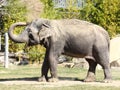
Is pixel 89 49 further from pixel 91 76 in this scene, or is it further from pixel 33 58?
pixel 33 58

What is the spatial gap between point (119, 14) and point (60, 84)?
13.5 metres

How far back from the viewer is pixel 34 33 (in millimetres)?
11867

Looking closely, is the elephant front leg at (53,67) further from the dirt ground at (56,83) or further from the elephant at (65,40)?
the dirt ground at (56,83)

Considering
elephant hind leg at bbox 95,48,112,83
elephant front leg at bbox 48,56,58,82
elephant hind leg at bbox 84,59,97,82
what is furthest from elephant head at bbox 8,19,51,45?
elephant hind leg at bbox 84,59,97,82

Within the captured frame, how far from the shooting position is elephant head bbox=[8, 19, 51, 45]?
11781mm

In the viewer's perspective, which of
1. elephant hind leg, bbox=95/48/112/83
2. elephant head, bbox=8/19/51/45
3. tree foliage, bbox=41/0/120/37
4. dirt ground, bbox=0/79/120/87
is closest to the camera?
dirt ground, bbox=0/79/120/87

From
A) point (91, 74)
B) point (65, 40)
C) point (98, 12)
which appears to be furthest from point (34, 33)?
point (98, 12)

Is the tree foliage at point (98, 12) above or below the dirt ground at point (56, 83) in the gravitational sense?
above

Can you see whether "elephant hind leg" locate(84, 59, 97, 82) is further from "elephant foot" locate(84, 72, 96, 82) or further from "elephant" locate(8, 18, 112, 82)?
"elephant" locate(8, 18, 112, 82)

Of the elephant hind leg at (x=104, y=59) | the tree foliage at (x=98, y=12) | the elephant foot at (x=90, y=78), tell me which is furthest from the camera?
the tree foliage at (x=98, y=12)

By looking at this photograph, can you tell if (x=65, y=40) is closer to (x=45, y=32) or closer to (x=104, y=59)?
(x=45, y=32)

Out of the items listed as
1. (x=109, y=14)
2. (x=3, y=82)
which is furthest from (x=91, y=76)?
(x=109, y=14)

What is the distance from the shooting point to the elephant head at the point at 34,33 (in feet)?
38.7

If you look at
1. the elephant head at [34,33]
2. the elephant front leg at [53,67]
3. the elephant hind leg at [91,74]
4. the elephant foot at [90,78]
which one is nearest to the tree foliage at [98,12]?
the elephant hind leg at [91,74]
